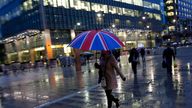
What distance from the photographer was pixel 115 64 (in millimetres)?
7828

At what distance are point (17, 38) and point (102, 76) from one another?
6954cm

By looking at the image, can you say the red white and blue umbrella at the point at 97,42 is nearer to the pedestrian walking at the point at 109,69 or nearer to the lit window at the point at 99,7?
the pedestrian walking at the point at 109,69

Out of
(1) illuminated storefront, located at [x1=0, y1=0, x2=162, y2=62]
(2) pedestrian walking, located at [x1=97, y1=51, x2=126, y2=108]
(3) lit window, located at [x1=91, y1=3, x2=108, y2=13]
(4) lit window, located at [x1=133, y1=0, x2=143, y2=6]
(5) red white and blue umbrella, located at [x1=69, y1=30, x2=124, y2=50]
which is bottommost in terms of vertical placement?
(2) pedestrian walking, located at [x1=97, y1=51, x2=126, y2=108]

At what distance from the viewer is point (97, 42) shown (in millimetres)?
7234

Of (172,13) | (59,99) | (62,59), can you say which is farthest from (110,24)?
(172,13)

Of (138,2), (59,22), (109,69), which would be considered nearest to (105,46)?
(109,69)

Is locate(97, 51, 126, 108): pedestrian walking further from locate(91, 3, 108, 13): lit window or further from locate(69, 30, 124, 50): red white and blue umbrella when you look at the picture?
locate(91, 3, 108, 13): lit window

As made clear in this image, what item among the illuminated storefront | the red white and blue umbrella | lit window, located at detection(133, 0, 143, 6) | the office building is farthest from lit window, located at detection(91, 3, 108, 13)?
the office building

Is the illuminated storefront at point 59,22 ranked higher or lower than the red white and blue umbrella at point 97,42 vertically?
higher

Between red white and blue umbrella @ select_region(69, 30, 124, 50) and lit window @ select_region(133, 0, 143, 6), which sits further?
lit window @ select_region(133, 0, 143, 6)

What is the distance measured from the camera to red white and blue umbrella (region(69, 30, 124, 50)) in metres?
7.13

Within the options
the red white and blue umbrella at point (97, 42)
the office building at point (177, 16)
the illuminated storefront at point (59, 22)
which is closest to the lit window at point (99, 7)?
the illuminated storefront at point (59, 22)

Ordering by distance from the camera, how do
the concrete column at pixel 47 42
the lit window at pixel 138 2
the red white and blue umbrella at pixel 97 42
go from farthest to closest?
the lit window at pixel 138 2
the concrete column at pixel 47 42
the red white and blue umbrella at pixel 97 42

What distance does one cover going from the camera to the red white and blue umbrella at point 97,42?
23.4 feet
